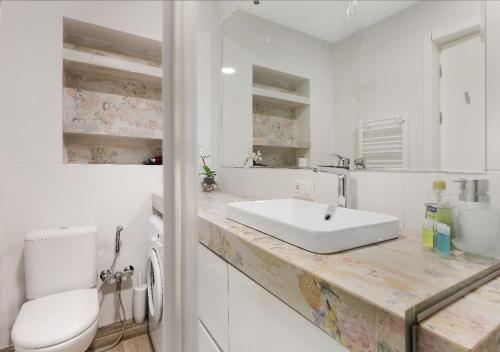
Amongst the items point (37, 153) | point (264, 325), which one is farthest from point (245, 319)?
point (37, 153)

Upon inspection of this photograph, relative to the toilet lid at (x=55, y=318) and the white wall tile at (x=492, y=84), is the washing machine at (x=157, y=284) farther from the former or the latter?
the white wall tile at (x=492, y=84)

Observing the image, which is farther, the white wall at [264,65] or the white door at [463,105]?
the white wall at [264,65]

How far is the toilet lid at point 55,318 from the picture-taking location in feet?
3.84

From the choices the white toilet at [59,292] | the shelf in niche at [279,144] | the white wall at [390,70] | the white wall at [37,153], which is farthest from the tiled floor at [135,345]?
the white wall at [390,70]

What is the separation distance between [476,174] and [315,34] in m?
0.96

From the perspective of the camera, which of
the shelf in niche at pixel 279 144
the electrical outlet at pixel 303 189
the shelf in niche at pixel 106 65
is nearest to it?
the electrical outlet at pixel 303 189

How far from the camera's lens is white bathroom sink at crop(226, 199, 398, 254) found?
63cm

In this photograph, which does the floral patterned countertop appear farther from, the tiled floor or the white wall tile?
the tiled floor

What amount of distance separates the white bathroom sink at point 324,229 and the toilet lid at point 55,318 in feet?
3.16

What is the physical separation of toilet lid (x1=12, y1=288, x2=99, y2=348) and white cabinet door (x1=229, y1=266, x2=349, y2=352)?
920 mm

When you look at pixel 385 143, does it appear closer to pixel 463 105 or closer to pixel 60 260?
pixel 463 105

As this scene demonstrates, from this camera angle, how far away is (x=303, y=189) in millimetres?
1331

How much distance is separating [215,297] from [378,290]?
0.60 m

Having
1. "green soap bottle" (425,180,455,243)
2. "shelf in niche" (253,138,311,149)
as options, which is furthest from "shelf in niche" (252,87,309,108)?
"green soap bottle" (425,180,455,243)
